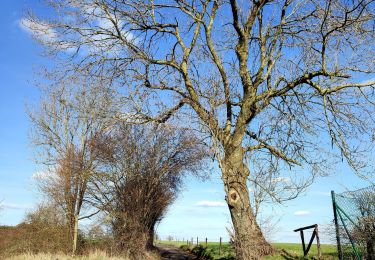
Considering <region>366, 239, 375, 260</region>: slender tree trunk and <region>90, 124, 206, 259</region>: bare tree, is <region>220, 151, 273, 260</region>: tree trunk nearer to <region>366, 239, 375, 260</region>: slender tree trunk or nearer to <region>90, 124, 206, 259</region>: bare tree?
<region>366, 239, 375, 260</region>: slender tree trunk

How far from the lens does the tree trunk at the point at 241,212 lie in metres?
12.0

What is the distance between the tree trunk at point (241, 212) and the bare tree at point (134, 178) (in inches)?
314

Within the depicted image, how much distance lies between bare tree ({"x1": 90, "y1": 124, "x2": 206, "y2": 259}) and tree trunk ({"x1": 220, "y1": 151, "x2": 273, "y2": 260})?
798 cm

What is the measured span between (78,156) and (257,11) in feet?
54.3

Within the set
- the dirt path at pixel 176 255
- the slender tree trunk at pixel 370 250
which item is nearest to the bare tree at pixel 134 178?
the dirt path at pixel 176 255

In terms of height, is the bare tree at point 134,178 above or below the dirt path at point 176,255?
above

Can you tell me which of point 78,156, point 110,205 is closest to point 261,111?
point 110,205

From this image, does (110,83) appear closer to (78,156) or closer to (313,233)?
(313,233)

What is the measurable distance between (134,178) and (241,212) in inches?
407

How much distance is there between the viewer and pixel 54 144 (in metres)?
28.7

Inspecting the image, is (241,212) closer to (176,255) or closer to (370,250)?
(370,250)

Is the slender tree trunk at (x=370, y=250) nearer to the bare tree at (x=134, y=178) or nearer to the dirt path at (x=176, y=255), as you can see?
the bare tree at (x=134, y=178)

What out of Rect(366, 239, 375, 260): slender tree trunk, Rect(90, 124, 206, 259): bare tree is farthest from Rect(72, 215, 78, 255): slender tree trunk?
Rect(366, 239, 375, 260): slender tree trunk

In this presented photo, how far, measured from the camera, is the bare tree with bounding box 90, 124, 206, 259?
21.3 metres
